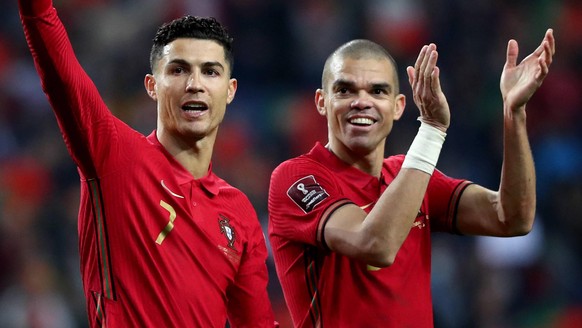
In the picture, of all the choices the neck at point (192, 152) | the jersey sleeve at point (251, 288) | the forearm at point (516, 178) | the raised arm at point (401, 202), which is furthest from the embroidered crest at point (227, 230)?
the forearm at point (516, 178)

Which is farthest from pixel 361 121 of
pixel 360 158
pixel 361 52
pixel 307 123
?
pixel 307 123

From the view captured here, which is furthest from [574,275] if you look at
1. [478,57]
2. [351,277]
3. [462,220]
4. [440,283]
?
[351,277]

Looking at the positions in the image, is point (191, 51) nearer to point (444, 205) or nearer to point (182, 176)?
point (182, 176)

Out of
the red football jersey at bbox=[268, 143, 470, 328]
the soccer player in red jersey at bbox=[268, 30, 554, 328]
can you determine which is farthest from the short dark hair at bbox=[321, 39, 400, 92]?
the red football jersey at bbox=[268, 143, 470, 328]

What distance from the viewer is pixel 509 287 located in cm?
805

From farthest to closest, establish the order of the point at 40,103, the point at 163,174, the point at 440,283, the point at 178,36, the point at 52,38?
1. the point at 40,103
2. the point at 440,283
3. the point at 178,36
4. the point at 163,174
5. the point at 52,38

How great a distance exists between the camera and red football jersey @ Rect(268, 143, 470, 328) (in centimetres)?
404

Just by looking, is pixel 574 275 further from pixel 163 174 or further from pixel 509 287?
pixel 163 174

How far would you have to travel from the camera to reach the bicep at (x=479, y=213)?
14.5 ft

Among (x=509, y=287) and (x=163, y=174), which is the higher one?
(x=163, y=174)

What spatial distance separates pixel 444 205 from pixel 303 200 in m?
0.75

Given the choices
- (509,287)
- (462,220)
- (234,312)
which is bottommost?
(509,287)

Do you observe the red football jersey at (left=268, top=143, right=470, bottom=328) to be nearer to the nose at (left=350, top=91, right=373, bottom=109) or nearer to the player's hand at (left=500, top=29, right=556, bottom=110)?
the nose at (left=350, top=91, right=373, bottom=109)

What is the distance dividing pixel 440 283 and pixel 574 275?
4.10 feet
